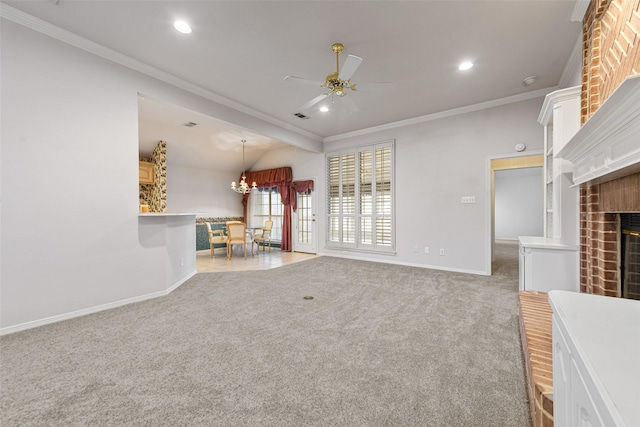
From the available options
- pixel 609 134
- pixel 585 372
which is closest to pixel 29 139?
pixel 585 372

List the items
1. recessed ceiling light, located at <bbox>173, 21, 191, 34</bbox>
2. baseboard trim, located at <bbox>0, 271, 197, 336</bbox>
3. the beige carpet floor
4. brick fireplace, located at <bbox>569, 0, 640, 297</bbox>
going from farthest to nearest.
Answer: recessed ceiling light, located at <bbox>173, 21, 191, 34</bbox>
baseboard trim, located at <bbox>0, 271, 197, 336</bbox>
the beige carpet floor
brick fireplace, located at <bbox>569, 0, 640, 297</bbox>

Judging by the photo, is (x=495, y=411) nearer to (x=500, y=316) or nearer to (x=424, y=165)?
(x=500, y=316)

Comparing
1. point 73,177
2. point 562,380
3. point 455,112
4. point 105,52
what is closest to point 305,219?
point 455,112

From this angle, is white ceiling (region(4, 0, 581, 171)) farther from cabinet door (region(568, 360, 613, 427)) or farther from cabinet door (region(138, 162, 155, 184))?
cabinet door (region(138, 162, 155, 184))

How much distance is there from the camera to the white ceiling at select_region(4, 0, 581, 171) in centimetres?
231

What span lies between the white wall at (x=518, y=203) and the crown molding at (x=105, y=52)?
8636mm

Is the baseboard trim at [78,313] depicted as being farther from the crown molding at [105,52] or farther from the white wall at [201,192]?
the white wall at [201,192]

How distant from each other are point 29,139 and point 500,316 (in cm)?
483

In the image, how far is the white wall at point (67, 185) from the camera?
2.36m

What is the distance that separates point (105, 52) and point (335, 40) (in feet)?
8.23

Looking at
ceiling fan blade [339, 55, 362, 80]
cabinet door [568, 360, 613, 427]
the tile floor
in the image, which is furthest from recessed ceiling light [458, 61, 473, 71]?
the tile floor

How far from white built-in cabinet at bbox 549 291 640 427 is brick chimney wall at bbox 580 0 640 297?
3.31 feet

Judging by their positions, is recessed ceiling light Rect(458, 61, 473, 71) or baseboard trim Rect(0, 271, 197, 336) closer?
baseboard trim Rect(0, 271, 197, 336)

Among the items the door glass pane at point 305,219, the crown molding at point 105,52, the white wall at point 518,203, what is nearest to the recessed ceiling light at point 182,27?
the crown molding at point 105,52
